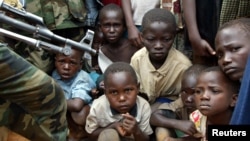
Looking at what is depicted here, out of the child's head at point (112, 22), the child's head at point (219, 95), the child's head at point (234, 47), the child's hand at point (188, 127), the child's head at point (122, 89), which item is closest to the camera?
the child's head at point (234, 47)

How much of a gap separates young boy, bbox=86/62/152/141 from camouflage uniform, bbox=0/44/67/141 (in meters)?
0.77

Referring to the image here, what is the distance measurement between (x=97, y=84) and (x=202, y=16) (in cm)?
92

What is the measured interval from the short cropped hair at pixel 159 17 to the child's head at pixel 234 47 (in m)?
0.81

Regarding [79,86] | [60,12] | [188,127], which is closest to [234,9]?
[188,127]

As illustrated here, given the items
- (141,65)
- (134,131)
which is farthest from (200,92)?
(141,65)

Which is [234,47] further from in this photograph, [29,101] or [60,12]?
[60,12]

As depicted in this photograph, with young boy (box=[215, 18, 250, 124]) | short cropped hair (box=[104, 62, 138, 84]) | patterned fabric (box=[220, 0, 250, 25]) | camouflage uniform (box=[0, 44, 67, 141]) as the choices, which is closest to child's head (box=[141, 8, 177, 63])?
short cropped hair (box=[104, 62, 138, 84])

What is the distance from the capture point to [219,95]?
2318mm

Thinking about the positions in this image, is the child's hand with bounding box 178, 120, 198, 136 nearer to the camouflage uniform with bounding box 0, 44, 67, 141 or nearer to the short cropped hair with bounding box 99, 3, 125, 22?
the camouflage uniform with bounding box 0, 44, 67, 141

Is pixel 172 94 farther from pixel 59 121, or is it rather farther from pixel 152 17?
pixel 59 121

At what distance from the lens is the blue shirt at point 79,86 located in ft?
10.7

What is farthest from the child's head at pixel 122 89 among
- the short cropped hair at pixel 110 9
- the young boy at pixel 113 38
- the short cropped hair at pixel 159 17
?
the short cropped hair at pixel 110 9

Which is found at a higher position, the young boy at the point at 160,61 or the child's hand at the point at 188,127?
the young boy at the point at 160,61

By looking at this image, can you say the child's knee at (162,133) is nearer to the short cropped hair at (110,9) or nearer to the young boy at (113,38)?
the young boy at (113,38)
